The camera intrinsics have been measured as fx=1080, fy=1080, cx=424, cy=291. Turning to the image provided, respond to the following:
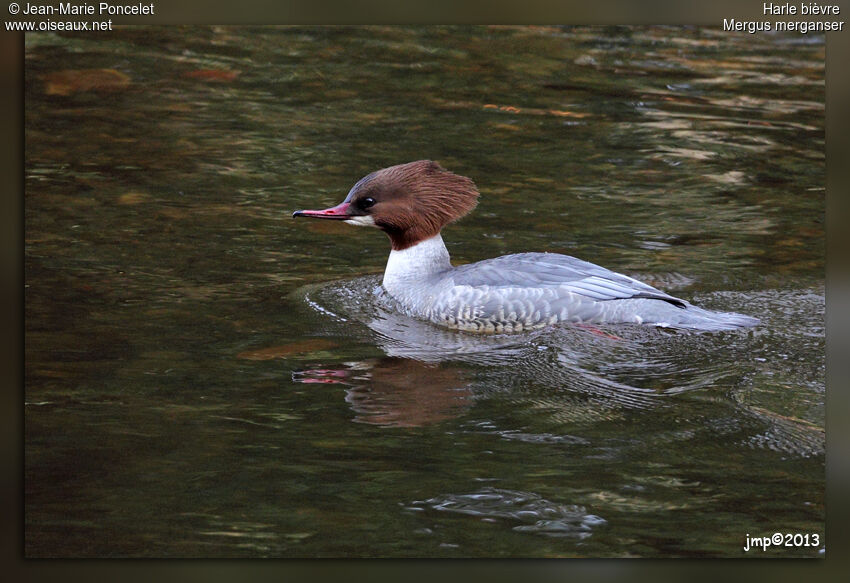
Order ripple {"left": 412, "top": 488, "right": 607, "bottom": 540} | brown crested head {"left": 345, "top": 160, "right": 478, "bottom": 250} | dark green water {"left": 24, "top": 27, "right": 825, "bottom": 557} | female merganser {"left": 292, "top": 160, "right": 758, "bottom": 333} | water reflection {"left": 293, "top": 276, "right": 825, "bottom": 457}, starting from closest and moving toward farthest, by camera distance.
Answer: ripple {"left": 412, "top": 488, "right": 607, "bottom": 540} < dark green water {"left": 24, "top": 27, "right": 825, "bottom": 557} < water reflection {"left": 293, "top": 276, "right": 825, "bottom": 457} < female merganser {"left": 292, "top": 160, "right": 758, "bottom": 333} < brown crested head {"left": 345, "top": 160, "right": 478, "bottom": 250}

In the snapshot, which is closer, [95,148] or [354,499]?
[354,499]

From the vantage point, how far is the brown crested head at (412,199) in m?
8.05

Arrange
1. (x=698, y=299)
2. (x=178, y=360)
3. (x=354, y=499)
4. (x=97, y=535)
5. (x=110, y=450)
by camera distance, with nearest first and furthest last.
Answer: (x=97, y=535), (x=354, y=499), (x=110, y=450), (x=178, y=360), (x=698, y=299)

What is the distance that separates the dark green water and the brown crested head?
25.1 inches

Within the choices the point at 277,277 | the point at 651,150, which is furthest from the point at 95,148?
the point at 651,150

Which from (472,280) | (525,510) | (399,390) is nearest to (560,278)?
(472,280)

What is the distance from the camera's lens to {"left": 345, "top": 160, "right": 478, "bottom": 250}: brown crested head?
8.05 metres

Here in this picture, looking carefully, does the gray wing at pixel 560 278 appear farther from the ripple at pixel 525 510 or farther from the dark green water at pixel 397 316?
the ripple at pixel 525 510

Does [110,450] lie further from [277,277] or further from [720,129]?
[720,129]

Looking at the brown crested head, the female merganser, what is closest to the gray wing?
the female merganser

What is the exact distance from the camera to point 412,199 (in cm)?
811

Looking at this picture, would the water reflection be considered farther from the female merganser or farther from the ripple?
the ripple

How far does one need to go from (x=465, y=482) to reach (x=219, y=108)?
25.1 feet

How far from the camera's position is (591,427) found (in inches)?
231
